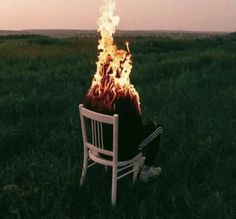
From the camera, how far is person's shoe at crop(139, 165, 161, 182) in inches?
267

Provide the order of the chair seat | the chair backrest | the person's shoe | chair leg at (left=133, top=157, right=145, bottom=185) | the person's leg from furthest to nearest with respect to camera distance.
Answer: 1. the person's shoe
2. the person's leg
3. chair leg at (left=133, top=157, right=145, bottom=185)
4. the chair seat
5. the chair backrest

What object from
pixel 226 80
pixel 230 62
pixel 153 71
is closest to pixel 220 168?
pixel 226 80

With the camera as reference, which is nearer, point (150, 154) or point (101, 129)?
point (101, 129)

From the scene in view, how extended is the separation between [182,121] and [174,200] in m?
4.29

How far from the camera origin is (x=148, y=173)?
269 inches

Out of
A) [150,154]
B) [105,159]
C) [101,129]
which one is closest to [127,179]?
[150,154]

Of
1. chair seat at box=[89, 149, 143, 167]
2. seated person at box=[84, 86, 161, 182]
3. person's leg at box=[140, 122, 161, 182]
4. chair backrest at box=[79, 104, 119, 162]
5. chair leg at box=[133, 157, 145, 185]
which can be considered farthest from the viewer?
person's leg at box=[140, 122, 161, 182]

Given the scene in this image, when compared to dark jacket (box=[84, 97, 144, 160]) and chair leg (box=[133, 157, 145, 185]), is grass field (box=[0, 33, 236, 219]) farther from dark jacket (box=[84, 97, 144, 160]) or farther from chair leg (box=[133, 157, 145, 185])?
dark jacket (box=[84, 97, 144, 160])

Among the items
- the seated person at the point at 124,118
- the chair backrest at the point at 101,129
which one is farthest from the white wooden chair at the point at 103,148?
the seated person at the point at 124,118

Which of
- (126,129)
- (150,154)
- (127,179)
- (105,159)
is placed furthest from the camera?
(127,179)

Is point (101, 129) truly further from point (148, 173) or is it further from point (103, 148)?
point (148, 173)

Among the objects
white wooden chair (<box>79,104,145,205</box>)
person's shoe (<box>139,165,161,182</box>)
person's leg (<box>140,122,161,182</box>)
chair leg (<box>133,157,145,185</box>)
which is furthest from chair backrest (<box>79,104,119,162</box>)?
person's shoe (<box>139,165,161,182</box>)

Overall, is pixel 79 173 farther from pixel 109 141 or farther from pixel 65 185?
pixel 109 141

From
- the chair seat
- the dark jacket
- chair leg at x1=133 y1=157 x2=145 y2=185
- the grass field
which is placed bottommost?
the grass field
